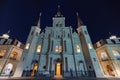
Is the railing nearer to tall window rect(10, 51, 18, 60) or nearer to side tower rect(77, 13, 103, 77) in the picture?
side tower rect(77, 13, 103, 77)

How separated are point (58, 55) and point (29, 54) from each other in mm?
7074

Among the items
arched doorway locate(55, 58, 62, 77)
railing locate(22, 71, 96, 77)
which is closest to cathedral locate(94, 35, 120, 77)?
railing locate(22, 71, 96, 77)

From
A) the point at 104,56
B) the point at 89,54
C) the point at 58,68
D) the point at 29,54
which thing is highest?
the point at 104,56

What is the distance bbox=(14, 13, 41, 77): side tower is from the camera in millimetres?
22141

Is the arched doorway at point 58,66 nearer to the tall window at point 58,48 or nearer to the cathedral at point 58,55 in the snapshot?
the cathedral at point 58,55

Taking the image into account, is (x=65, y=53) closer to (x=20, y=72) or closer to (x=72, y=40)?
(x=72, y=40)

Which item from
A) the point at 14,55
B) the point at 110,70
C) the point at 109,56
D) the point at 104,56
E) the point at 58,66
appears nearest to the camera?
the point at 58,66

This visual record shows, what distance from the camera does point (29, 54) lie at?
24.5 meters

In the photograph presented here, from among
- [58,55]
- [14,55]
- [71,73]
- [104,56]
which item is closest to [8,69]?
[14,55]

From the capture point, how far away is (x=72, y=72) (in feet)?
71.5

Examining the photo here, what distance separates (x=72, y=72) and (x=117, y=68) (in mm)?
10926

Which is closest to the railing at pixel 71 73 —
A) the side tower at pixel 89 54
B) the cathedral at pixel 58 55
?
the cathedral at pixel 58 55

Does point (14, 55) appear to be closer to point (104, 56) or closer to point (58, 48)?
point (58, 48)

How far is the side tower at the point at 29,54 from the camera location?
22141 mm
